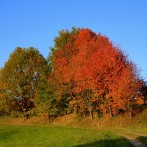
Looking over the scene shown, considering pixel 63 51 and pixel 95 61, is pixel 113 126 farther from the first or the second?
pixel 63 51

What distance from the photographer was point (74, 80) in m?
58.1

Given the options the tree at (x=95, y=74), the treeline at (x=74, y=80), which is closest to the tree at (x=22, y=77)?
the treeline at (x=74, y=80)

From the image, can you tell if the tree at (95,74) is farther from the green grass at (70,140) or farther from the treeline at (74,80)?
the green grass at (70,140)

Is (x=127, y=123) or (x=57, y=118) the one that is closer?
(x=127, y=123)

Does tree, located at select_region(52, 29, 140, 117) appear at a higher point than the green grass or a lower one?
higher

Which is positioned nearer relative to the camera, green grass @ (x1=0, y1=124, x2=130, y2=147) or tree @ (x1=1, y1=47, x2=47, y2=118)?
green grass @ (x1=0, y1=124, x2=130, y2=147)

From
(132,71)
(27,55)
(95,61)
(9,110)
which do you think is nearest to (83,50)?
(95,61)

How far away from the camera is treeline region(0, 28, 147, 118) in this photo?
5084 cm

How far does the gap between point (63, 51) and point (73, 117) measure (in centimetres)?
1283

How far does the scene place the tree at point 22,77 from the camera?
73.3 metres

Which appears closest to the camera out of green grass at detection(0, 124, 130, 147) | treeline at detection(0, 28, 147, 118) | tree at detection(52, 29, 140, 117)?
green grass at detection(0, 124, 130, 147)

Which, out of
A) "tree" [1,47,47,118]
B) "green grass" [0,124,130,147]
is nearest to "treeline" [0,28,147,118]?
"tree" [1,47,47,118]

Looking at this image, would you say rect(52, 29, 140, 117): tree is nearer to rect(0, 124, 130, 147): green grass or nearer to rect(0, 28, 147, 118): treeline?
rect(0, 28, 147, 118): treeline

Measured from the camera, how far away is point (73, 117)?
198 ft
